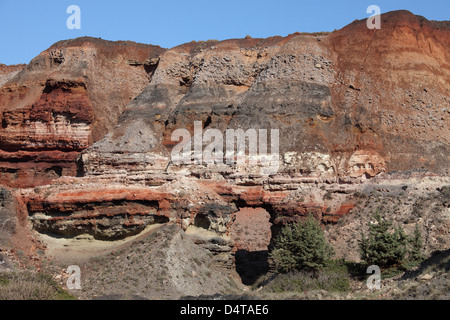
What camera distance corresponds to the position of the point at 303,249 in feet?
117

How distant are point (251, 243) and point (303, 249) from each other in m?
13.3

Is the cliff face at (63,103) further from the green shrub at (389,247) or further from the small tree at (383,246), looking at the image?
the green shrub at (389,247)

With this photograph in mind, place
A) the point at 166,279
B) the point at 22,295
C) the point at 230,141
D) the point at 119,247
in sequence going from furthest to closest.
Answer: the point at 230,141
the point at 119,247
the point at 166,279
the point at 22,295

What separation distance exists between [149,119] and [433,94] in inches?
816

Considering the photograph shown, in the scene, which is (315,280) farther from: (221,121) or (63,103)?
(63,103)

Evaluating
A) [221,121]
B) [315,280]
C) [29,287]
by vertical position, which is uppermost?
[221,121]

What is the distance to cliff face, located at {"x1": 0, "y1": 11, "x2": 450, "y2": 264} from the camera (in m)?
39.0

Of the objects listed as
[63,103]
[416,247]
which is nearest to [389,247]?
[416,247]

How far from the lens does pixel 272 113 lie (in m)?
48.6

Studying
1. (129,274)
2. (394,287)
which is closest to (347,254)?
(394,287)

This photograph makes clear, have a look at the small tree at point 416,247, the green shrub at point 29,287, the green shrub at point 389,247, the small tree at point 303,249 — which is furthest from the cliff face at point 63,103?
the small tree at point 416,247

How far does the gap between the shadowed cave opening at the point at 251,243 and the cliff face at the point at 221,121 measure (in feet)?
10.5

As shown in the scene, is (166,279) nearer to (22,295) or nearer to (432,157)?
(22,295)

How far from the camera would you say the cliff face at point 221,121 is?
3900 cm
